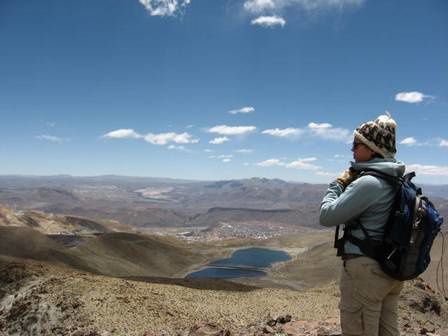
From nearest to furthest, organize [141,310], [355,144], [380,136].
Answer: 1. [380,136]
2. [355,144]
3. [141,310]

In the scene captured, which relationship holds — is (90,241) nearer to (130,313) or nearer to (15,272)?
(15,272)

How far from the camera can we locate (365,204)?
4.98 meters

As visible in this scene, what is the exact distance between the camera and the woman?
5.00 metres

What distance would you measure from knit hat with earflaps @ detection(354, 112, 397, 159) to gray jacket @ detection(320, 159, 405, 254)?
0.21m

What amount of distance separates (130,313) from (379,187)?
1763 centimetres

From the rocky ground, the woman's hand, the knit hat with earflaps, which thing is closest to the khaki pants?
the woman's hand

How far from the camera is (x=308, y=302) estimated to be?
33.0 metres

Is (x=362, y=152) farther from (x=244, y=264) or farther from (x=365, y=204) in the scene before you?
(x=244, y=264)

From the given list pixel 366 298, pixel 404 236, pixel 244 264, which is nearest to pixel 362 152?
pixel 404 236

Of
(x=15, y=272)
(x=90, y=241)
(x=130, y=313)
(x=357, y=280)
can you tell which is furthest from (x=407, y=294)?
(x=90, y=241)

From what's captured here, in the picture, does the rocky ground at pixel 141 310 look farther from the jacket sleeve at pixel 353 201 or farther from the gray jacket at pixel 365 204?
the jacket sleeve at pixel 353 201

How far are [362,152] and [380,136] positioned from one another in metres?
0.27

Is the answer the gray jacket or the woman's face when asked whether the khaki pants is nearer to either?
the gray jacket

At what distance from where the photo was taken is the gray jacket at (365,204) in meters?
4.97
